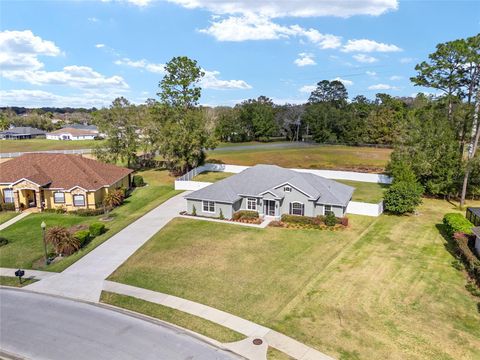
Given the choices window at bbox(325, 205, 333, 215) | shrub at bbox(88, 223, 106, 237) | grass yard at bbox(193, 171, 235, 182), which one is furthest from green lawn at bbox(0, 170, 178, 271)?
window at bbox(325, 205, 333, 215)

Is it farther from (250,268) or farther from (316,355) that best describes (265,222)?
(316,355)

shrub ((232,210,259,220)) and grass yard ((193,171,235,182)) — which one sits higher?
grass yard ((193,171,235,182))

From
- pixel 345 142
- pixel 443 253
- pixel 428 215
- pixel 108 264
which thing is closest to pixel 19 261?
pixel 108 264

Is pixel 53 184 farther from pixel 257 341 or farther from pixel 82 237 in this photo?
pixel 257 341

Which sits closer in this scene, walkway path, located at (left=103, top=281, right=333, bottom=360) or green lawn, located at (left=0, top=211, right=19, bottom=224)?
walkway path, located at (left=103, top=281, right=333, bottom=360)

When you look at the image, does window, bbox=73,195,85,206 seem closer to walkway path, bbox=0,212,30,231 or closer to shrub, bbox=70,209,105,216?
shrub, bbox=70,209,105,216

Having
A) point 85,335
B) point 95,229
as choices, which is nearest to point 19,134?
point 95,229

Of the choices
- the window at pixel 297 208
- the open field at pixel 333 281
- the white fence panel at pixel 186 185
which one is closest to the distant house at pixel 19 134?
the white fence panel at pixel 186 185
